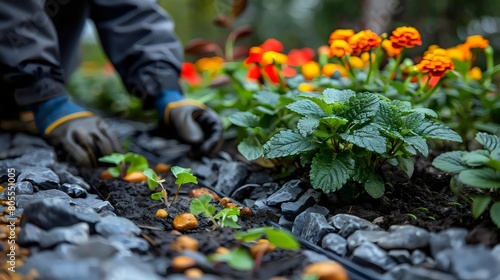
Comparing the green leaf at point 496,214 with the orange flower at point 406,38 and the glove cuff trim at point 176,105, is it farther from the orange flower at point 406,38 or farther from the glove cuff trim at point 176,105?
the glove cuff trim at point 176,105

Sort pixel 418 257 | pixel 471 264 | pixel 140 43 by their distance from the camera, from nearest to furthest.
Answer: pixel 471 264, pixel 418 257, pixel 140 43

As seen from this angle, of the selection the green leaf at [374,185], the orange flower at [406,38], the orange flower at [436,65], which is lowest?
the green leaf at [374,185]

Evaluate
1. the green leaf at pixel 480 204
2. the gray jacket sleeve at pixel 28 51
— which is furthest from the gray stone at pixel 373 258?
the gray jacket sleeve at pixel 28 51

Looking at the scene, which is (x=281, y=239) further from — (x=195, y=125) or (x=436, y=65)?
(x=195, y=125)

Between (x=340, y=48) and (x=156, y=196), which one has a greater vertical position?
(x=340, y=48)

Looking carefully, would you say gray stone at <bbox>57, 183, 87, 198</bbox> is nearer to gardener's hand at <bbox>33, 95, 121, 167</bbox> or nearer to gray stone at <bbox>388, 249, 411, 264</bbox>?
gardener's hand at <bbox>33, 95, 121, 167</bbox>

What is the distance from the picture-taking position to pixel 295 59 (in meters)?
2.34

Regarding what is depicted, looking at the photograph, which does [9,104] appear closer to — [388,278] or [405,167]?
[405,167]

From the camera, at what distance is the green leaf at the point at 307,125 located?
112cm

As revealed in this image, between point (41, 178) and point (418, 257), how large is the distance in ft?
3.06

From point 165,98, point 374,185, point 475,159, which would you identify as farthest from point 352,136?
point 165,98

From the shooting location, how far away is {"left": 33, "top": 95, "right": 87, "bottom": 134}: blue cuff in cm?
165

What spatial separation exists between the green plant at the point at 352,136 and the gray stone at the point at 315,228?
7 centimetres

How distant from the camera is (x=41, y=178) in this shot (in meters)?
1.31
